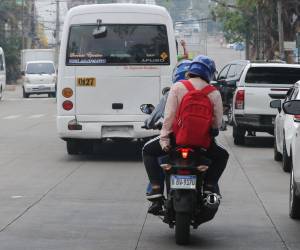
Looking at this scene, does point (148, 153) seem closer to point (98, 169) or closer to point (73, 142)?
point (98, 169)

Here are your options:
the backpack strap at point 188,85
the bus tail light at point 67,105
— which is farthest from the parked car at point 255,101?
the backpack strap at point 188,85

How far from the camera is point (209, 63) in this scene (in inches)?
401

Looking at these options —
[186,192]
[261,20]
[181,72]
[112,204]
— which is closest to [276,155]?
[112,204]

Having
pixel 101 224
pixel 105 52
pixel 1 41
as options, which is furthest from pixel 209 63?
pixel 1 41

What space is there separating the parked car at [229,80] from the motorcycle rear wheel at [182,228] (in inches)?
673

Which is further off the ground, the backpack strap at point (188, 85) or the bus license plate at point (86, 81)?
the backpack strap at point (188, 85)

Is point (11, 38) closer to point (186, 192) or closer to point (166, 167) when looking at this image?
point (166, 167)

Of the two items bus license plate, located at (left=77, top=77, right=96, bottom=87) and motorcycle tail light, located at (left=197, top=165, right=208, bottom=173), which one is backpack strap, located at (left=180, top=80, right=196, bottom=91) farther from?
bus license plate, located at (left=77, top=77, right=96, bottom=87)

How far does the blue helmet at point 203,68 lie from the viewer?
1008 cm

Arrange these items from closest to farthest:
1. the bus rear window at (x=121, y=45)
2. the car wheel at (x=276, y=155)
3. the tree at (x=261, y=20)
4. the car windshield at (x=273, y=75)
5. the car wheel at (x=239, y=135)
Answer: the bus rear window at (x=121, y=45), the car wheel at (x=276, y=155), the car wheel at (x=239, y=135), the car windshield at (x=273, y=75), the tree at (x=261, y=20)

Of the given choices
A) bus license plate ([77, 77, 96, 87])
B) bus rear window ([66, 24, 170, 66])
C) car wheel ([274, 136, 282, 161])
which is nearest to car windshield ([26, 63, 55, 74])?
bus rear window ([66, 24, 170, 66])

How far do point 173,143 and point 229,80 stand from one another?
20695mm

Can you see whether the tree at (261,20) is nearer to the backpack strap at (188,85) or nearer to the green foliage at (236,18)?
the green foliage at (236,18)

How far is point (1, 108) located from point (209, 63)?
3236cm
